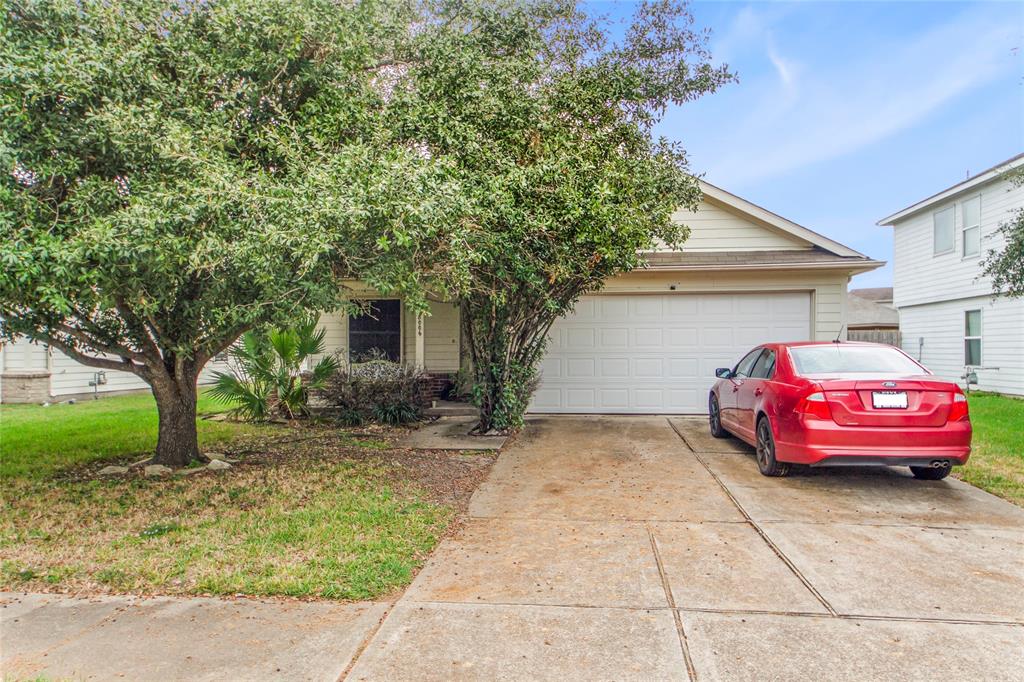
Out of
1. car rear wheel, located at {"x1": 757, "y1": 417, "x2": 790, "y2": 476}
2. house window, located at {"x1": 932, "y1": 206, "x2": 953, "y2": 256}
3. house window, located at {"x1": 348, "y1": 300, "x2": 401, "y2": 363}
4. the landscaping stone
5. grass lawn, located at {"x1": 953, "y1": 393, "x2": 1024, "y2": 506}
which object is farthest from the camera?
house window, located at {"x1": 932, "y1": 206, "x2": 953, "y2": 256}

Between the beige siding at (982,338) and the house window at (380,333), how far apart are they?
40.0 ft

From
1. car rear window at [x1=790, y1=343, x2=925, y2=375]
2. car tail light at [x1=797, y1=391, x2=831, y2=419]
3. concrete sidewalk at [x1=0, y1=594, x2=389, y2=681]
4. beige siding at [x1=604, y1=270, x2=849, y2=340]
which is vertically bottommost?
concrete sidewalk at [x1=0, y1=594, x2=389, y2=681]

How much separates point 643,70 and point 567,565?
27.5ft

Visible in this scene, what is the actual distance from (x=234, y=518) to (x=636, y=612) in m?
3.50

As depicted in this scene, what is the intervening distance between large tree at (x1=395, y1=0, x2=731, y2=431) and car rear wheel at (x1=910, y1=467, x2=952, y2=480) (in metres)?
3.80

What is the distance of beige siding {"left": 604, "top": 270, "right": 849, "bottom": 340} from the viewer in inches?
414

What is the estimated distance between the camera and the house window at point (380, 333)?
1198cm

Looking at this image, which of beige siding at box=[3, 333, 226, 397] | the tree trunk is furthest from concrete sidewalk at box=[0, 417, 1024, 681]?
beige siding at box=[3, 333, 226, 397]

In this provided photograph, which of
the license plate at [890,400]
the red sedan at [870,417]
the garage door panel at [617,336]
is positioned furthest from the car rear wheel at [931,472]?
the garage door panel at [617,336]

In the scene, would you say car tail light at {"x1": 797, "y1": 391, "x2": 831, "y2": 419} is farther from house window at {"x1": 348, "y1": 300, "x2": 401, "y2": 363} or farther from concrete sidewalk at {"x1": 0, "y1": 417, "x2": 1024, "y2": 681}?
house window at {"x1": 348, "y1": 300, "x2": 401, "y2": 363}

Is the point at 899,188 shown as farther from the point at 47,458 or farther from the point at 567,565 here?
the point at 47,458

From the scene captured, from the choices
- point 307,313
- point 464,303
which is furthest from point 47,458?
point 464,303

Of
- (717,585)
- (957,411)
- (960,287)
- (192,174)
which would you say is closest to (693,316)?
(957,411)

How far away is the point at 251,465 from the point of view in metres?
7.10
